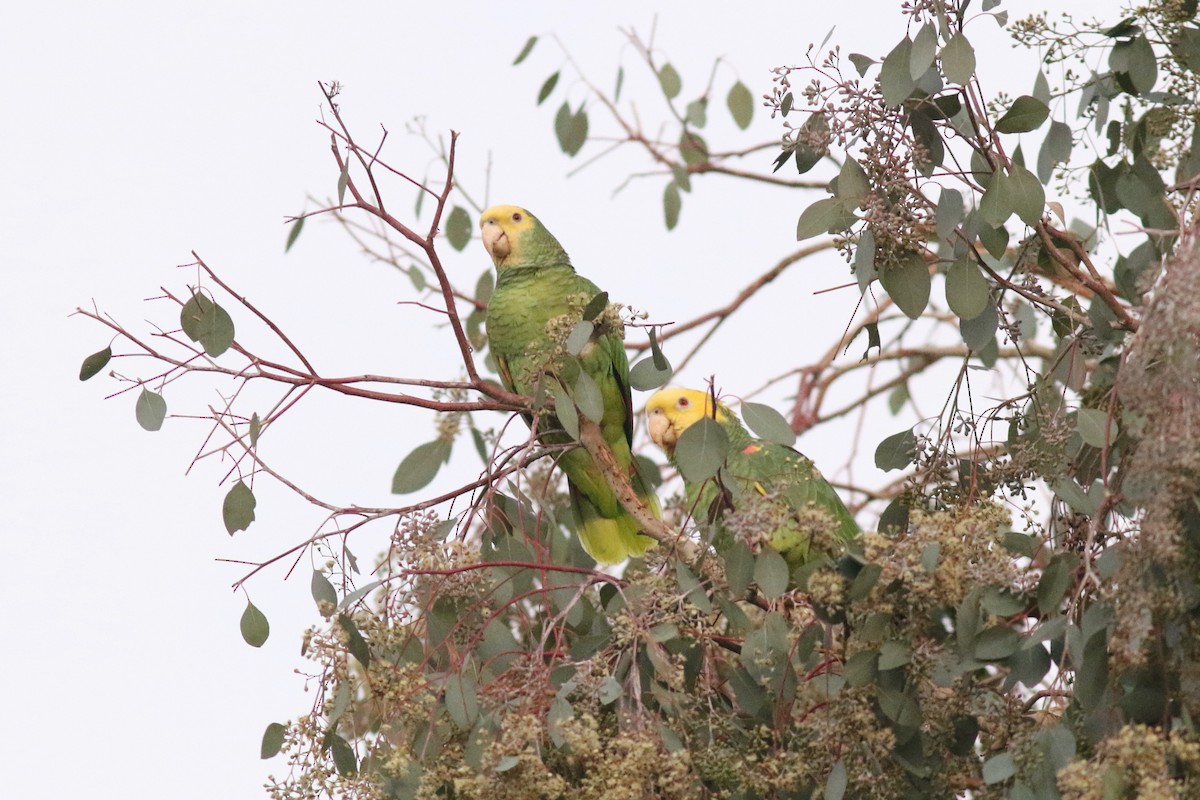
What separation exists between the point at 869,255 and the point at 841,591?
37 cm

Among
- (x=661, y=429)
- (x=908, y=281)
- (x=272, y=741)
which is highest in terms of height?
(x=661, y=429)

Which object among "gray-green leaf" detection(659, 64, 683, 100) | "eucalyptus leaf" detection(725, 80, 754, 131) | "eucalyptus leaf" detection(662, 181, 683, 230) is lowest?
"eucalyptus leaf" detection(662, 181, 683, 230)

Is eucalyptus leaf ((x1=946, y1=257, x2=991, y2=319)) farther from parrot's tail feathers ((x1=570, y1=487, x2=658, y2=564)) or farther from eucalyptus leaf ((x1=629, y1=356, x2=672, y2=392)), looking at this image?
parrot's tail feathers ((x1=570, y1=487, x2=658, y2=564))

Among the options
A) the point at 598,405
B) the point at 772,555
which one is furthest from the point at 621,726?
the point at 598,405

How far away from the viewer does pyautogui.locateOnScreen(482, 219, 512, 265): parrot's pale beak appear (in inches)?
105

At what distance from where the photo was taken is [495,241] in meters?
2.69

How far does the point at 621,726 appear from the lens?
4.28ft

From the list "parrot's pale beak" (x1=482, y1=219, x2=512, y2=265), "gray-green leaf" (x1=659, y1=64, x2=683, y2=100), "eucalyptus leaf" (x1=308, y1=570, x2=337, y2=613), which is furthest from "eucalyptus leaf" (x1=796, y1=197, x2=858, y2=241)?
"gray-green leaf" (x1=659, y1=64, x2=683, y2=100)

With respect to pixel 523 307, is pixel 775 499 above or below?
below

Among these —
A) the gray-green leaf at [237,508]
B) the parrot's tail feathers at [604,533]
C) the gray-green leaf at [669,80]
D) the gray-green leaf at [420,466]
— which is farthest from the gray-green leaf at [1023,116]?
the gray-green leaf at [669,80]

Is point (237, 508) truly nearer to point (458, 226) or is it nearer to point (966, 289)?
point (966, 289)

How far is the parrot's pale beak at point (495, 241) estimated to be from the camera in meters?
2.67

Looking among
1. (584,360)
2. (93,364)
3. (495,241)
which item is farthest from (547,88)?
(93,364)

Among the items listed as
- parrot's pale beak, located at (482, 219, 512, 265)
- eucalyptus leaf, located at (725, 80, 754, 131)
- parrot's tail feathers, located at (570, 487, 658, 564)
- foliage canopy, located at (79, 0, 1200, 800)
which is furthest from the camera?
eucalyptus leaf, located at (725, 80, 754, 131)
